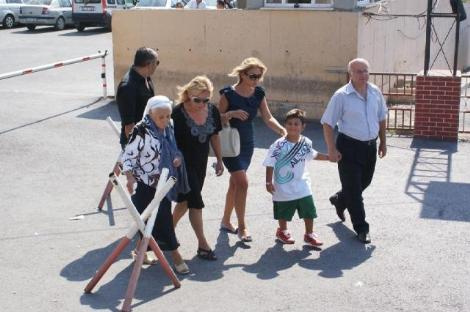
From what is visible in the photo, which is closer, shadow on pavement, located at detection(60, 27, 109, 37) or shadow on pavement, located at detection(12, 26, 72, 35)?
shadow on pavement, located at detection(60, 27, 109, 37)

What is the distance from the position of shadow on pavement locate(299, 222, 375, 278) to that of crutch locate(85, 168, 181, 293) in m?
1.26

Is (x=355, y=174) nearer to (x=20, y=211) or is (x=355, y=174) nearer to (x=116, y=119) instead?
(x=20, y=211)

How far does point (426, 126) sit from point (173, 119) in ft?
20.0

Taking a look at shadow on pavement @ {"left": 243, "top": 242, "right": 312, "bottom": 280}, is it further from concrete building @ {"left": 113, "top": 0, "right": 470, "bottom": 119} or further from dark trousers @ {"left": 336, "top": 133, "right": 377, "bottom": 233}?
concrete building @ {"left": 113, "top": 0, "right": 470, "bottom": 119}

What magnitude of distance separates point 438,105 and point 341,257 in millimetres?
5330

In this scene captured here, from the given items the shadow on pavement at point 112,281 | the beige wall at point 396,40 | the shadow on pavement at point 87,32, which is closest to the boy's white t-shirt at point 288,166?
the shadow on pavement at point 112,281

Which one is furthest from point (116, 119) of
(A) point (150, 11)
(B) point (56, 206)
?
(B) point (56, 206)

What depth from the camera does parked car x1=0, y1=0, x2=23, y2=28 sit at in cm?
3306

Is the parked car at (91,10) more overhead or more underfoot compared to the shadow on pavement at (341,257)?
more overhead

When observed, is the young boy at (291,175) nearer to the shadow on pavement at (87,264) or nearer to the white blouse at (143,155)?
the white blouse at (143,155)

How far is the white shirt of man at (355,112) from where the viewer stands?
24.4ft

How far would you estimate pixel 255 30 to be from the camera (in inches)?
531

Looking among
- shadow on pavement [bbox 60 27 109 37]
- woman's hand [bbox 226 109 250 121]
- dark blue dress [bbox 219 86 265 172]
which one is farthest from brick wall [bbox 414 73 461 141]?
shadow on pavement [bbox 60 27 109 37]

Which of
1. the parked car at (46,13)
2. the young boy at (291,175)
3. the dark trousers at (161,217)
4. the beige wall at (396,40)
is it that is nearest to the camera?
the dark trousers at (161,217)
